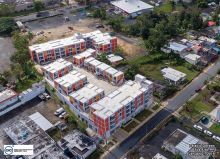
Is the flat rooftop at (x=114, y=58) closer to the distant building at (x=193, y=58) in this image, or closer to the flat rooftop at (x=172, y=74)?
the flat rooftop at (x=172, y=74)

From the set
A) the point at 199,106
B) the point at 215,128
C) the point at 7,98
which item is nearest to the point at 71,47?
the point at 7,98

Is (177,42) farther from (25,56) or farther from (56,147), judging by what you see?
(56,147)

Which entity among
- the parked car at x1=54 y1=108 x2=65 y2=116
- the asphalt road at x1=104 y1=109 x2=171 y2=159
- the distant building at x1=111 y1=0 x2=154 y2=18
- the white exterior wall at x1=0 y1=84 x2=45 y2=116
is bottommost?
the asphalt road at x1=104 y1=109 x2=171 y2=159

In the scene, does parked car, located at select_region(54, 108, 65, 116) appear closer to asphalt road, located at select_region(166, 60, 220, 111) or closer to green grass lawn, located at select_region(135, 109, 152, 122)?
green grass lawn, located at select_region(135, 109, 152, 122)

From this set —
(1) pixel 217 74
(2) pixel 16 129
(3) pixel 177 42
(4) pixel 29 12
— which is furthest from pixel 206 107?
(4) pixel 29 12

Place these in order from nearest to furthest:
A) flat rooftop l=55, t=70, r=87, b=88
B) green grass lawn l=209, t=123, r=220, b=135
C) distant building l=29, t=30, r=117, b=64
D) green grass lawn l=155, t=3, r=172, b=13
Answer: green grass lawn l=209, t=123, r=220, b=135
flat rooftop l=55, t=70, r=87, b=88
distant building l=29, t=30, r=117, b=64
green grass lawn l=155, t=3, r=172, b=13

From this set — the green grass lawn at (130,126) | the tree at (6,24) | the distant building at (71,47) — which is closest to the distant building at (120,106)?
the green grass lawn at (130,126)

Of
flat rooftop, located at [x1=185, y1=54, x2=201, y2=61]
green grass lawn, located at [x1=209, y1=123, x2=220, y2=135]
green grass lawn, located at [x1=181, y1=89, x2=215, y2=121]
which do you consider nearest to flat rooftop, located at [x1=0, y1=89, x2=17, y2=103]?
green grass lawn, located at [x1=181, y1=89, x2=215, y2=121]
